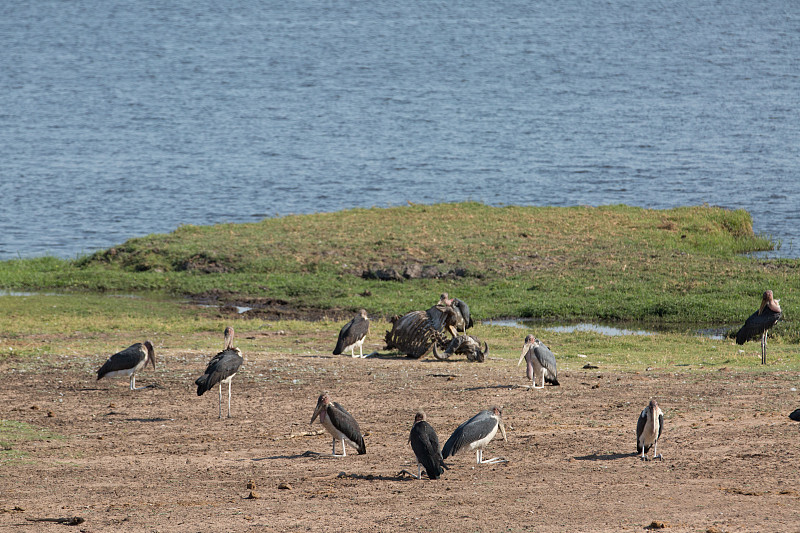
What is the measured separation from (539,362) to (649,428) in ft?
14.7

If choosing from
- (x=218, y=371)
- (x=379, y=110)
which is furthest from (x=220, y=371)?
(x=379, y=110)

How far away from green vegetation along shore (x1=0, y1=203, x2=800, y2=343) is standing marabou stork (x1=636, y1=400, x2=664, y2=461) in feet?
42.3

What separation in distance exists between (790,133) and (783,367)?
6196 cm

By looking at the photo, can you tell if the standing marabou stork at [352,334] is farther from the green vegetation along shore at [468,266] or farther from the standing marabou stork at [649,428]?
the standing marabou stork at [649,428]

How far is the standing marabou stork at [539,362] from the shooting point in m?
16.1

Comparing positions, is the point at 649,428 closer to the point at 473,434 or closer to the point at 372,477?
the point at 473,434

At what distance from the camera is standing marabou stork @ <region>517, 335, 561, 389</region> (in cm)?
1609

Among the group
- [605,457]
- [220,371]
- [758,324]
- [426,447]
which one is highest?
[758,324]

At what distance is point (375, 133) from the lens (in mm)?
78625

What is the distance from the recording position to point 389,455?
12727 millimetres

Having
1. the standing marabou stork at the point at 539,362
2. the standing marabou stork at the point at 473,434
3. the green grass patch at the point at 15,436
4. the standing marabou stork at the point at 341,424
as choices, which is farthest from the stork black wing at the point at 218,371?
the standing marabou stork at the point at 539,362

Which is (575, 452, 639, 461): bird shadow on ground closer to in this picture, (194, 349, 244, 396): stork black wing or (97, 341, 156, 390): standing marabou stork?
(194, 349, 244, 396): stork black wing

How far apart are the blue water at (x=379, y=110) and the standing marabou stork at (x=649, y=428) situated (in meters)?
31.3

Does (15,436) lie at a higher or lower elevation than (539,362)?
lower
